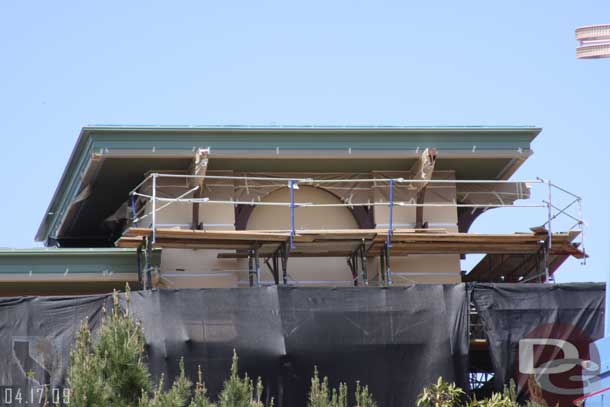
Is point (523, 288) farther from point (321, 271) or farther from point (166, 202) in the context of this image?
point (166, 202)

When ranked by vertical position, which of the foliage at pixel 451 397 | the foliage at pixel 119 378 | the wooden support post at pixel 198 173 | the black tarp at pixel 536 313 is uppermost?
the wooden support post at pixel 198 173

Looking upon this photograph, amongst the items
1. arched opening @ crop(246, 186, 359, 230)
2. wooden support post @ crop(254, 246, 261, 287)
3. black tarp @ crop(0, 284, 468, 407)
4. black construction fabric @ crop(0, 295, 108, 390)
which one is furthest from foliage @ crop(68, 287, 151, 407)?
arched opening @ crop(246, 186, 359, 230)

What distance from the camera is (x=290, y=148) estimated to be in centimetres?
2962

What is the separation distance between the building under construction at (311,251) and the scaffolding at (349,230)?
4cm

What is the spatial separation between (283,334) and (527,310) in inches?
187

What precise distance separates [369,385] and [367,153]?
5231mm

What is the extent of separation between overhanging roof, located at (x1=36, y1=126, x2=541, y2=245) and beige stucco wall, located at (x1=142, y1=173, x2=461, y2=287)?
620mm

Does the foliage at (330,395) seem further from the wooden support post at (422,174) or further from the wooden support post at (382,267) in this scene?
the wooden support post at (422,174)

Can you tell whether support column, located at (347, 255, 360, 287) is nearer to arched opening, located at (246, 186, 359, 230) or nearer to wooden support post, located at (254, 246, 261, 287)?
arched opening, located at (246, 186, 359, 230)

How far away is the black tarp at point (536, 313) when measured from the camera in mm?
27719

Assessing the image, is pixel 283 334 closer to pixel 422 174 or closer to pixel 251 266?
pixel 251 266

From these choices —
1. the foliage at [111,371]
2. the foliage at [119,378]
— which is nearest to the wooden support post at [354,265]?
the foliage at [119,378]

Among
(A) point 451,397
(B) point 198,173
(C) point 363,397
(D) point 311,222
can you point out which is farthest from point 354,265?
(C) point 363,397

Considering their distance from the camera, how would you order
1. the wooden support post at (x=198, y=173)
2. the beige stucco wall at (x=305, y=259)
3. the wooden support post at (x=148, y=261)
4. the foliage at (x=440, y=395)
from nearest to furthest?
the foliage at (x=440, y=395) → the wooden support post at (x=148, y=261) → the wooden support post at (x=198, y=173) → the beige stucco wall at (x=305, y=259)
